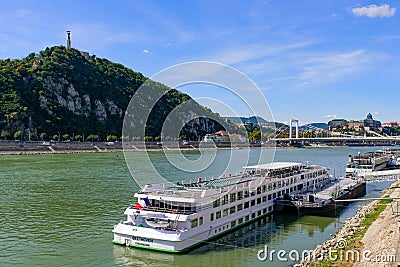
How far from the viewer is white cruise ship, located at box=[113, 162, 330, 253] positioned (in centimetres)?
1741

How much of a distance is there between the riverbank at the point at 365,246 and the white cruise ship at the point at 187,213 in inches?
Answer: 199

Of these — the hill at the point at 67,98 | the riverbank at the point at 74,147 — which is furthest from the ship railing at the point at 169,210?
the hill at the point at 67,98

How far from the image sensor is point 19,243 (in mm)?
19422

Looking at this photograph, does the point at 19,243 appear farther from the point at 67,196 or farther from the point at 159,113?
the point at 159,113

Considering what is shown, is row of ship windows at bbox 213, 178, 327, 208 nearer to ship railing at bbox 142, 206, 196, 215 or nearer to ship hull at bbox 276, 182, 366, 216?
ship hull at bbox 276, 182, 366, 216

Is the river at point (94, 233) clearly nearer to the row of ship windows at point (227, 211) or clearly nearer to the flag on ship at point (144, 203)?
the row of ship windows at point (227, 211)

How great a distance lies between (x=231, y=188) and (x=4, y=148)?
70.9m

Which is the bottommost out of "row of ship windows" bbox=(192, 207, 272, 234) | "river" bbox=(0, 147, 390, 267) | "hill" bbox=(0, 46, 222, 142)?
"river" bbox=(0, 147, 390, 267)

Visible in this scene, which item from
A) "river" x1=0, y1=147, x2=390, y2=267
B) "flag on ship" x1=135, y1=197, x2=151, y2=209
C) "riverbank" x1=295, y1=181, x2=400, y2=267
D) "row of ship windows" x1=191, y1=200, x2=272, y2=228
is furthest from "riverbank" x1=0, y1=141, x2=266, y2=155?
"flag on ship" x1=135, y1=197, x2=151, y2=209

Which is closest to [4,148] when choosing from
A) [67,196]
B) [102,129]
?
[102,129]

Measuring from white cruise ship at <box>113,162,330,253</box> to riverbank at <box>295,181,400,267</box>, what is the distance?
506cm

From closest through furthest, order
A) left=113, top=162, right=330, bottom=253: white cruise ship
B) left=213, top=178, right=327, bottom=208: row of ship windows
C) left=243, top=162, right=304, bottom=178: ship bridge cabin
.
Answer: left=113, top=162, right=330, bottom=253: white cruise ship < left=213, top=178, right=327, bottom=208: row of ship windows < left=243, top=162, right=304, bottom=178: ship bridge cabin

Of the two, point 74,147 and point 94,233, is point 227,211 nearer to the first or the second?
point 94,233

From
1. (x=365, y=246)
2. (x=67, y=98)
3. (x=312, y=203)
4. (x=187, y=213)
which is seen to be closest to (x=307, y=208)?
(x=312, y=203)
